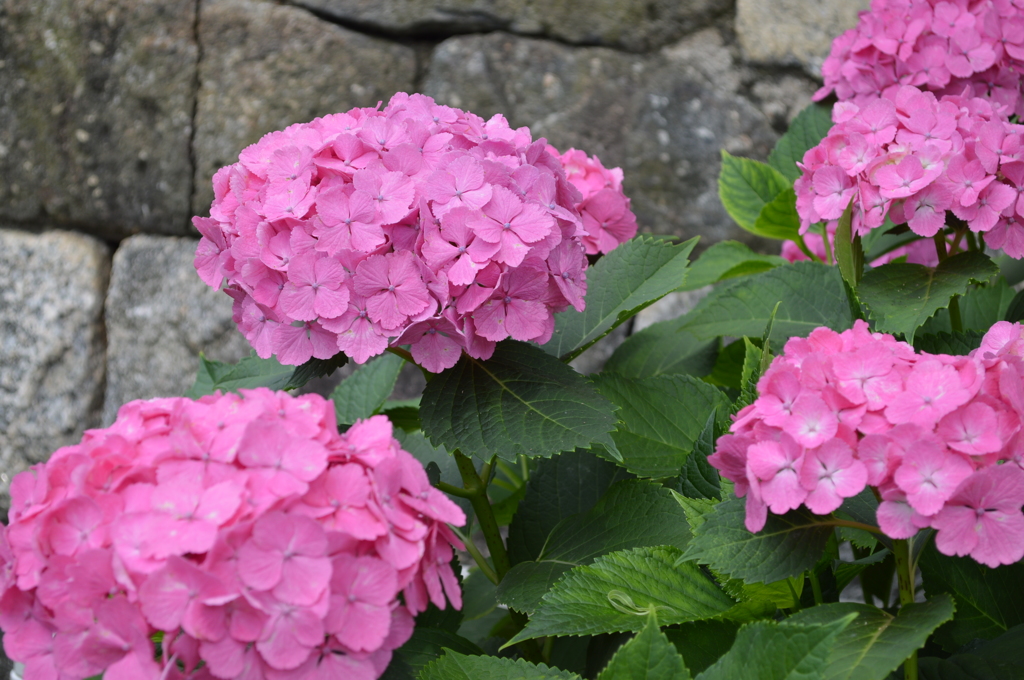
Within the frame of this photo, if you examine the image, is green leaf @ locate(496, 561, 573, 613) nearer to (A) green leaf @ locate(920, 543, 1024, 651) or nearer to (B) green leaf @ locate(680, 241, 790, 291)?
(A) green leaf @ locate(920, 543, 1024, 651)

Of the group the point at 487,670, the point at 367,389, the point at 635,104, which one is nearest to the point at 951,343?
the point at 487,670

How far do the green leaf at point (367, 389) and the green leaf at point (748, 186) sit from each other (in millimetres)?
681

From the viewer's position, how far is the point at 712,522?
673mm

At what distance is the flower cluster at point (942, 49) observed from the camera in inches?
46.1

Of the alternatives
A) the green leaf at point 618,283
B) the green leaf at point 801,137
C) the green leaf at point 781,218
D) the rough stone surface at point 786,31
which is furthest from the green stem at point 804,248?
the rough stone surface at point 786,31

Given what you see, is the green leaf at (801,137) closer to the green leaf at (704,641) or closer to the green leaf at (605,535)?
the green leaf at (605,535)

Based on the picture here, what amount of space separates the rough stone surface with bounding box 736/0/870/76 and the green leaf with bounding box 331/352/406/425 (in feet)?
4.19

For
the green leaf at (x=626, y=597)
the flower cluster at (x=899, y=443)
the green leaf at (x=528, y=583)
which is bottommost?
the green leaf at (x=528, y=583)

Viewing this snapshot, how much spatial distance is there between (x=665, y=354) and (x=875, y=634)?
0.67 metres

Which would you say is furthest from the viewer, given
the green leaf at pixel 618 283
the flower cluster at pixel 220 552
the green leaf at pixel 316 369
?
the green leaf at pixel 618 283

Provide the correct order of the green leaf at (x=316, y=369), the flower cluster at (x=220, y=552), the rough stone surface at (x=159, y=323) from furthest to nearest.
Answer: the rough stone surface at (x=159, y=323) → the green leaf at (x=316, y=369) → the flower cluster at (x=220, y=552)

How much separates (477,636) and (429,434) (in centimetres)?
58

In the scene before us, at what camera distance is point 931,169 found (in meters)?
0.92

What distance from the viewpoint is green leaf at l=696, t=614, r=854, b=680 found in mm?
559
